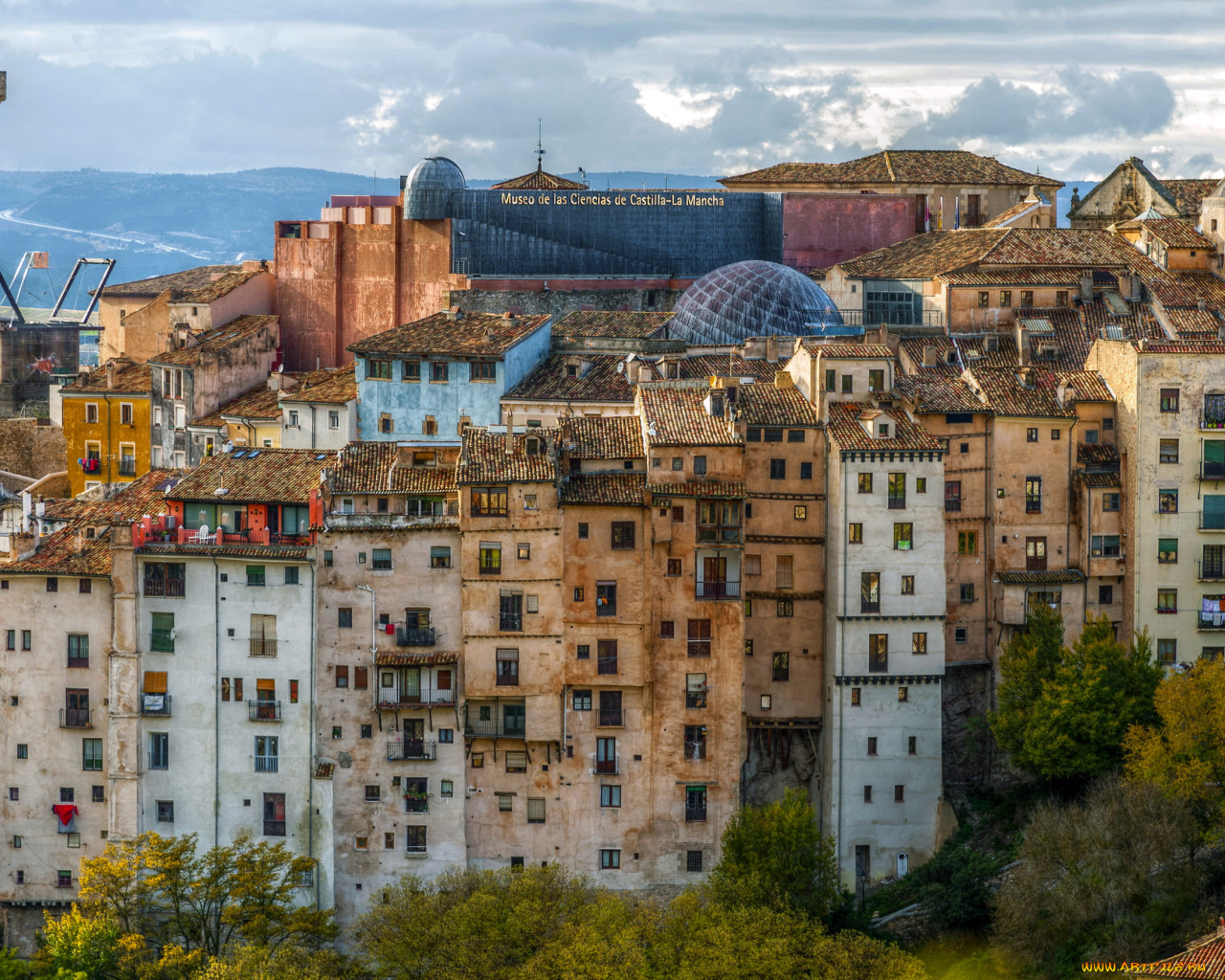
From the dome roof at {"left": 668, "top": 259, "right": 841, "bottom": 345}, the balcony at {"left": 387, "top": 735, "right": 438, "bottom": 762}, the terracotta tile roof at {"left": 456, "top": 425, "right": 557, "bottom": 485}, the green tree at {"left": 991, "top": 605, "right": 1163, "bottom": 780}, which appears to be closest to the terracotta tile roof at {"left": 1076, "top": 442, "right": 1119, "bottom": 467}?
the green tree at {"left": 991, "top": 605, "right": 1163, "bottom": 780}

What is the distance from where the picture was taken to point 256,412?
92188mm

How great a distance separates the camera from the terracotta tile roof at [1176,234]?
93375 millimetres

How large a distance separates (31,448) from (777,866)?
53.4m

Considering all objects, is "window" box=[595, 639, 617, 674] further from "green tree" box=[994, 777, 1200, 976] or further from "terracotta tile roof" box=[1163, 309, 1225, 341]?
"terracotta tile roof" box=[1163, 309, 1225, 341]

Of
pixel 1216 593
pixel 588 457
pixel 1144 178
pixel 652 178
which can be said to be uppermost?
pixel 652 178

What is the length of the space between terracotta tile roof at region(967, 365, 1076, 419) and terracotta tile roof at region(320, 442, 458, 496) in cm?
2031

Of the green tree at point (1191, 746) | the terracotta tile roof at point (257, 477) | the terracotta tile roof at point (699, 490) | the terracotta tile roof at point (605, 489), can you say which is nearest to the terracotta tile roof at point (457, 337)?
the terracotta tile roof at point (257, 477)

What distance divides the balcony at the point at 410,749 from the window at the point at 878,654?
15.6 metres

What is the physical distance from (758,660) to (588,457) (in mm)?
9763

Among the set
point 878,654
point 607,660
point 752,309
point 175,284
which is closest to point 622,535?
point 607,660

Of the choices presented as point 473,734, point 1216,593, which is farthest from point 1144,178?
point 473,734

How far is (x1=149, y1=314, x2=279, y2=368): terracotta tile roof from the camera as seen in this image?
95.1 m

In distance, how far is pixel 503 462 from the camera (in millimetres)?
73000

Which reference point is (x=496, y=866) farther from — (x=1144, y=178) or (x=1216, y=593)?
(x=1144, y=178)
